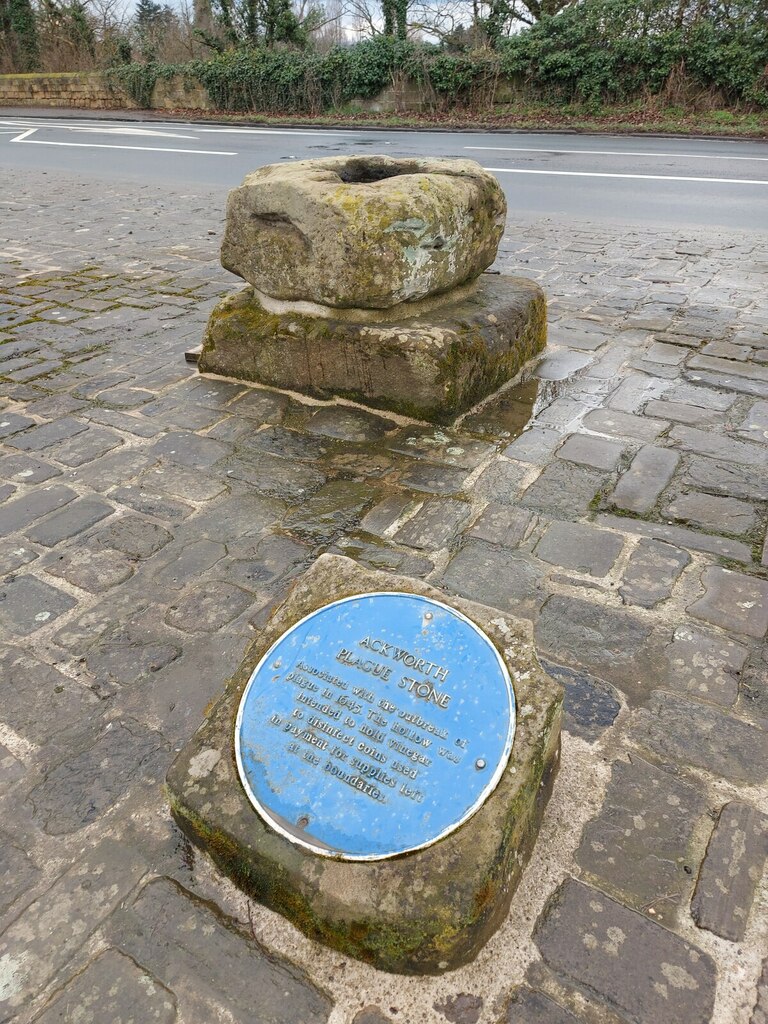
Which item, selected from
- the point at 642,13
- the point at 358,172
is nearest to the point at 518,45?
the point at 642,13

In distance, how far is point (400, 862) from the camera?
1.49 m

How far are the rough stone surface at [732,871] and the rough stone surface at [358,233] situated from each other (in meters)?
2.73

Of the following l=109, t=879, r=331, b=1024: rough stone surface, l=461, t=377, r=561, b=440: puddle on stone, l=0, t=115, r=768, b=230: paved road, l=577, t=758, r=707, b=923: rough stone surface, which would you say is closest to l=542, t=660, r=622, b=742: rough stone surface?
l=577, t=758, r=707, b=923: rough stone surface

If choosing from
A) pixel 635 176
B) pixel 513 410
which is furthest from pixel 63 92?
pixel 513 410

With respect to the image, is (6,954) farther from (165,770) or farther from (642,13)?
(642,13)

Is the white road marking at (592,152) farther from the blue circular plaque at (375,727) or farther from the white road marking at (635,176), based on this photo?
the blue circular plaque at (375,727)

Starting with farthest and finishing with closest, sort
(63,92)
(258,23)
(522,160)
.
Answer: (63,92) → (258,23) → (522,160)

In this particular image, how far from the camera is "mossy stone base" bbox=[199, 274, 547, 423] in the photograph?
11.7 ft

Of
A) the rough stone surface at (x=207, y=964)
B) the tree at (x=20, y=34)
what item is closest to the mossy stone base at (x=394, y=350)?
the rough stone surface at (x=207, y=964)

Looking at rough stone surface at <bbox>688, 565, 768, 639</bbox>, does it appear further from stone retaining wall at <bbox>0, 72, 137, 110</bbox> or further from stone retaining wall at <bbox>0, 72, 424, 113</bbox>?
stone retaining wall at <bbox>0, 72, 137, 110</bbox>

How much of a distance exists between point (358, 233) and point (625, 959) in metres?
3.05

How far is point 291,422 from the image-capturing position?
3.75 meters

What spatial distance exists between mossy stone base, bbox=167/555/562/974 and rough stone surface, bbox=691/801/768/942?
0.40m

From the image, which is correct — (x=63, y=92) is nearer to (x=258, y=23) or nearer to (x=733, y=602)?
(x=258, y=23)
